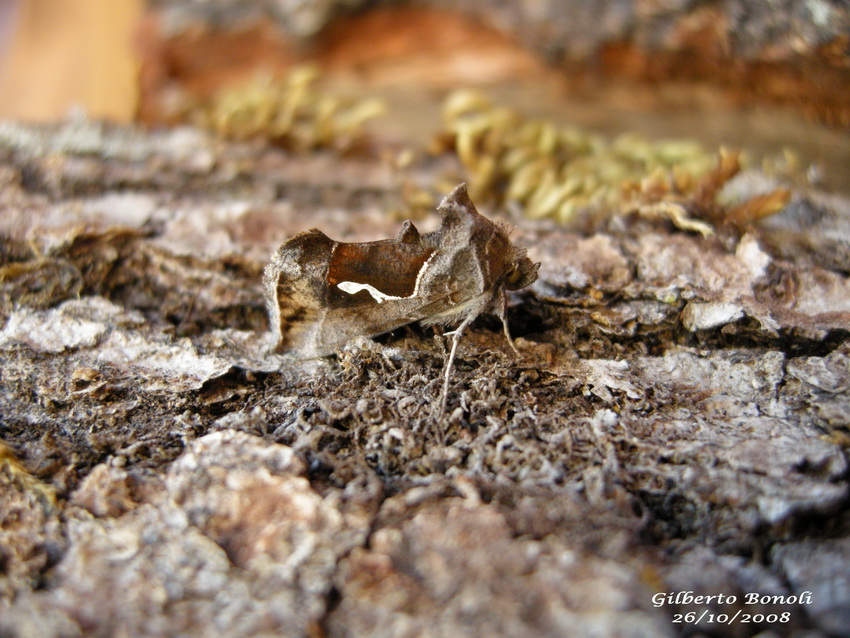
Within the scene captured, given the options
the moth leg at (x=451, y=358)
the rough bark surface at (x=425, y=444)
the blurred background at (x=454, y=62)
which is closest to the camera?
the rough bark surface at (x=425, y=444)

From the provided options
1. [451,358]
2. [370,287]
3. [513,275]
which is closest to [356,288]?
[370,287]

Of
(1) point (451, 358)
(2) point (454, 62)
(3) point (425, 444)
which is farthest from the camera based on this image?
(2) point (454, 62)

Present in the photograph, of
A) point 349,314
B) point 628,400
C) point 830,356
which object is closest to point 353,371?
point 349,314

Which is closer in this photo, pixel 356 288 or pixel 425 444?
pixel 425 444

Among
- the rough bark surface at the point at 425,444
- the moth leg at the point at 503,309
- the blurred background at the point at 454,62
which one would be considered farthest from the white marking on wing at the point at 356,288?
the blurred background at the point at 454,62

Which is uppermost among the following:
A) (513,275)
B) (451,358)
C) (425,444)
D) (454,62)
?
(454,62)

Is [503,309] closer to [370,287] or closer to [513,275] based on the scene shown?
[513,275]

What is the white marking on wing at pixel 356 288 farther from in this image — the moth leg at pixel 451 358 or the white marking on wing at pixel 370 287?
the moth leg at pixel 451 358
